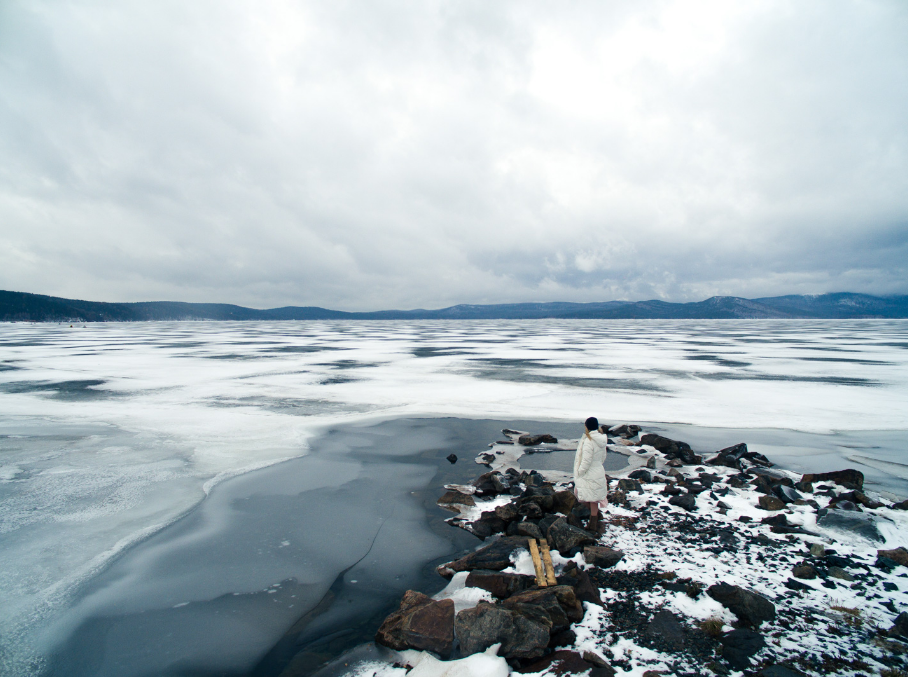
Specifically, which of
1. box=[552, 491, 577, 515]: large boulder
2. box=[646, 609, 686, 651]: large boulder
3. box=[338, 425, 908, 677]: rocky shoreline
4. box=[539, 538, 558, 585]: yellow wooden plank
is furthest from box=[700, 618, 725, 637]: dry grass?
box=[552, 491, 577, 515]: large boulder

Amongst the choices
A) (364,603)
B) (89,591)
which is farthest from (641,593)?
(89,591)

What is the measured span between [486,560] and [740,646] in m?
2.39

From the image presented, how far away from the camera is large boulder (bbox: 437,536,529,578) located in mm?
4895

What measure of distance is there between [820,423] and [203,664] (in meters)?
13.0

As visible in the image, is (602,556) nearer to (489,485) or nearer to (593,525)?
(593,525)

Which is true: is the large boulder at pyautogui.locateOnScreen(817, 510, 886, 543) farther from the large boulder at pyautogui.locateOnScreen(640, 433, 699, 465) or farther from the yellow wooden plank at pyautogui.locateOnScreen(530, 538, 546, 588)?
the yellow wooden plank at pyautogui.locateOnScreen(530, 538, 546, 588)

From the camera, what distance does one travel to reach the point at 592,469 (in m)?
5.79

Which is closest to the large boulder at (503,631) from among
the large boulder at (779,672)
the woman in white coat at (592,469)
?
the large boulder at (779,672)

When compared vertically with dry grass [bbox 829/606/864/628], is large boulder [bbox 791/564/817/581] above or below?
above

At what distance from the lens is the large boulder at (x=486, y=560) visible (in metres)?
4.90

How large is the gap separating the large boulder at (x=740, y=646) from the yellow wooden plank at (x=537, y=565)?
152 centimetres

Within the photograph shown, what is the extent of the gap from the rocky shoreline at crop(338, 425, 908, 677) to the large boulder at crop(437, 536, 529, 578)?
→ 0.02m

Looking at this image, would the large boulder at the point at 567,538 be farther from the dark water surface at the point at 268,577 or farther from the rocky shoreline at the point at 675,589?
the dark water surface at the point at 268,577

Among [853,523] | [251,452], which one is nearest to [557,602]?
[853,523]
